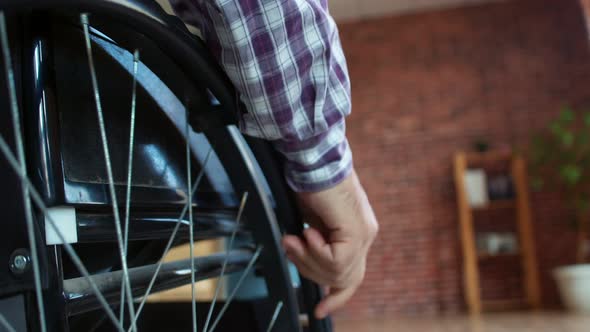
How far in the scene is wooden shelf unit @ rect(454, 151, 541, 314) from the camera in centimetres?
506

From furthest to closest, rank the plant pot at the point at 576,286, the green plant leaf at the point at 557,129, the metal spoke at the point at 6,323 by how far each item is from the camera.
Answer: the green plant leaf at the point at 557,129 → the plant pot at the point at 576,286 → the metal spoke at the point at 6,323

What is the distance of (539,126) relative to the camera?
532 centimetres

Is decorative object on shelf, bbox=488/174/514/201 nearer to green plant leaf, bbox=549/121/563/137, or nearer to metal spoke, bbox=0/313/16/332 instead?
green plant leaf, bbox=549/121/563/137

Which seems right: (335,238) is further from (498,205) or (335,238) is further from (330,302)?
(498,205)

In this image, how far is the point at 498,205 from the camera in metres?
5.30

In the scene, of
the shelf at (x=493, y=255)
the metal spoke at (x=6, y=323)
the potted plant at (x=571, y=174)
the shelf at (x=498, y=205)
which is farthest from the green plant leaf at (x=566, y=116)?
the metal spoke at (x=6, y=323)

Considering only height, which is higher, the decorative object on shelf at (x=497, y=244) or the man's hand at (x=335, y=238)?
the man's hand at (x=335, y=238)

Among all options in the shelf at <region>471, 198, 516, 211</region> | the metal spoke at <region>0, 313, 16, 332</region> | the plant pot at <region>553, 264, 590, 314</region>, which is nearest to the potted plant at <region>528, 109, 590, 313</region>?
the plant pot at <region>553, 264, 590, 314</region>

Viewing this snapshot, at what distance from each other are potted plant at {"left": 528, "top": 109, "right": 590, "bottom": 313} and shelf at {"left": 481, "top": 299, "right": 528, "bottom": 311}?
0.39m

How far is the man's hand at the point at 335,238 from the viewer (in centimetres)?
52

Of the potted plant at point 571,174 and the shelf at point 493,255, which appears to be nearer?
the potted plant at point 571,174

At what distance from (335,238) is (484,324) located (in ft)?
13.5

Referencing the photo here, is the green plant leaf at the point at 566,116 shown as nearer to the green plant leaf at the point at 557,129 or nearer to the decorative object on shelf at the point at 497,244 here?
the green plant leaf at the point at 557,129

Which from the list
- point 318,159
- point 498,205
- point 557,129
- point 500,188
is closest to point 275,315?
point 318,159
